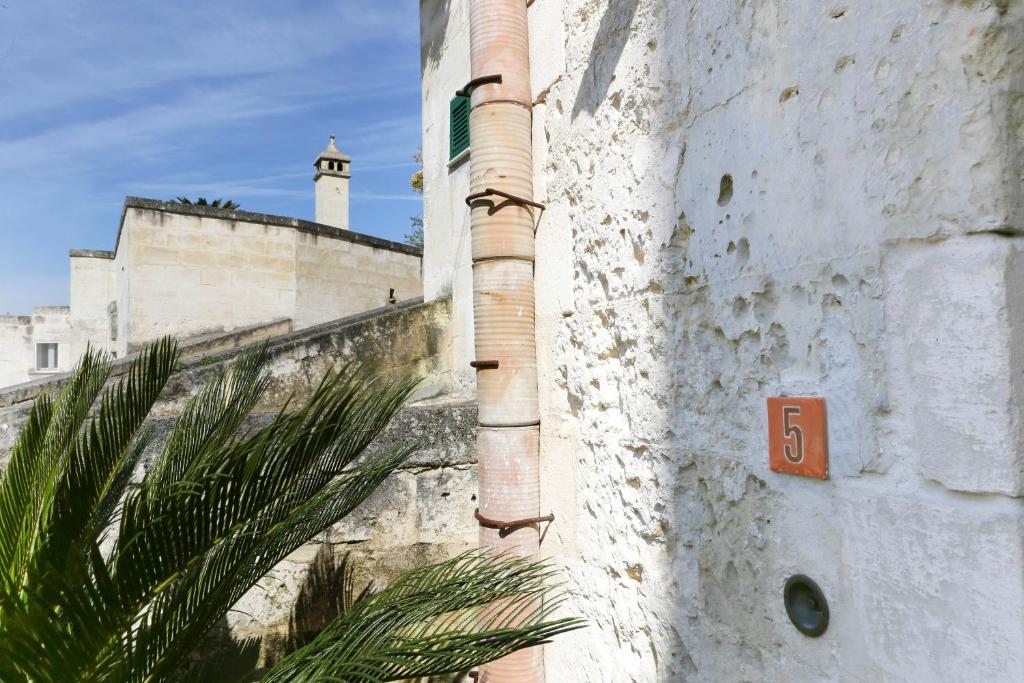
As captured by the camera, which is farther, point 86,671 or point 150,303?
point 150,303

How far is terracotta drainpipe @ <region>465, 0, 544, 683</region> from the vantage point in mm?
2605

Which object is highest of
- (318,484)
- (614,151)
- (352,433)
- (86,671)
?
(614,151)

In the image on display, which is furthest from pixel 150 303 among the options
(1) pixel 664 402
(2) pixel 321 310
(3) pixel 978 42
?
(3) pixel 978 42

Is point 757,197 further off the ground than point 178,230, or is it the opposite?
point 178,230

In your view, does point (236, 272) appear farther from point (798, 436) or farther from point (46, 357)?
point (46, 357)

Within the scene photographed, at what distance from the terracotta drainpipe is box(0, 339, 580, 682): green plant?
17.9 inches

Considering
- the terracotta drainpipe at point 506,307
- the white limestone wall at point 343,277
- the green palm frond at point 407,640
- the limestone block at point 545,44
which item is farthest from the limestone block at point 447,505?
the white limestone wall at point 343,277

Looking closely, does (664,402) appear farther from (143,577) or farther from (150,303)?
(150,303)


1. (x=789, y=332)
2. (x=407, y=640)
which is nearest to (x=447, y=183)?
(x=789, y=332)

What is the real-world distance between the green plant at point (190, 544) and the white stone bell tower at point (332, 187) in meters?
13.1

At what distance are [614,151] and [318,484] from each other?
1.45m

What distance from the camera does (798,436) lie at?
152 cm

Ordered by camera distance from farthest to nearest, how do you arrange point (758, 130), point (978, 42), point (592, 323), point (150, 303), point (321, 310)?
point (321, 310)
point (150, 303)
point (592, 323)
point (758, 130)
point (978, 42)

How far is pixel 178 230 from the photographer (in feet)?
27.7
